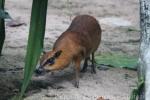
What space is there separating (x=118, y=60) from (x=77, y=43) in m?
0.93

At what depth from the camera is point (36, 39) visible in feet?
15.0

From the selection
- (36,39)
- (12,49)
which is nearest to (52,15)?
(12,49)

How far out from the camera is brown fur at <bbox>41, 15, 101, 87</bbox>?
5.26 m

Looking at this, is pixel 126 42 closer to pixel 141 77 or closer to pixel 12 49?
pixel 12 49

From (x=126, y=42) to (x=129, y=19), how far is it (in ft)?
4.51

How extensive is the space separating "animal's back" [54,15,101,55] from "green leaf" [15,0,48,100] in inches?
35.5

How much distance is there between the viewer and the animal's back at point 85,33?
5.63 meters

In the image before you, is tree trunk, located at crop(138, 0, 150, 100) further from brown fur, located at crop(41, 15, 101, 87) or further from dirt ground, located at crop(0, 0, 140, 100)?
brown fur, located at crop(41, 15, 101, 87)

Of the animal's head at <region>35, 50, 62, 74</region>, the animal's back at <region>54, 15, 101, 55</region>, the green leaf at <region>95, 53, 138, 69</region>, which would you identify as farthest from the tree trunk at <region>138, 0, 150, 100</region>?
the green leaf at <region>95, 53, 138, 69</region>

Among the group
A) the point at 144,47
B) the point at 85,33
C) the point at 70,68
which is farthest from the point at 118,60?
the point at 144,47

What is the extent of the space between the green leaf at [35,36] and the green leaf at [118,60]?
1.80 m

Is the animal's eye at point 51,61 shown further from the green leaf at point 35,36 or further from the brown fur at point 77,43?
the green leaf at point 35,36

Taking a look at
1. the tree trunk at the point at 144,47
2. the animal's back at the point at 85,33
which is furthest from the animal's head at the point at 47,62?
the tree trunk at the point at 144,47

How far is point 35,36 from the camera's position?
457 cm
